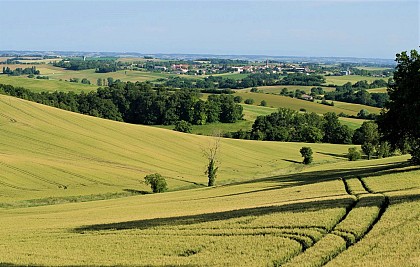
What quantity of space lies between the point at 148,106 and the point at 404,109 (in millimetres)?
103264

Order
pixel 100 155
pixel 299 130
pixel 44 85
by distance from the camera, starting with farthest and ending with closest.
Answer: pixel 44 85
pixel 299 130
pixel 100 155

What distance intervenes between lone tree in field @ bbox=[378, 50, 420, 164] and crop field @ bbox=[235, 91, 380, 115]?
109021 mm

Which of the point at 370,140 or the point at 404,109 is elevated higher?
the point at 404,109

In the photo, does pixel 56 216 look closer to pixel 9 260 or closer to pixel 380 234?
pixel 9 260

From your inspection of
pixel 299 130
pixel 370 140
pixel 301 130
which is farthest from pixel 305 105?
pixel 370 140

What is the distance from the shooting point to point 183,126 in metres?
128

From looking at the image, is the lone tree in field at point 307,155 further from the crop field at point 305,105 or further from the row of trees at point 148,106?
the crop field at point 305,105

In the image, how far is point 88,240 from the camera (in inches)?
958

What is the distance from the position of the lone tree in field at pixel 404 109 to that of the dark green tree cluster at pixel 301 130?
78.0 metres

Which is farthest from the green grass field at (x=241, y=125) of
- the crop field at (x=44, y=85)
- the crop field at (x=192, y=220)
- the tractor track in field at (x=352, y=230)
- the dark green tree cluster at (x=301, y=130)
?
the tractor track in field at (x=352, y=230)

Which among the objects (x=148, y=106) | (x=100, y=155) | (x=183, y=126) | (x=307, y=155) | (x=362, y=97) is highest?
(x=362, y=97)

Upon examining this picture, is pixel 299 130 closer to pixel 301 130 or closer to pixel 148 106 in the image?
pixel 301 130

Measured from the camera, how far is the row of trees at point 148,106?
138 meters

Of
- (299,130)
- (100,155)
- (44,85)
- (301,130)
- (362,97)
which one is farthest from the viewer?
(362,97)
